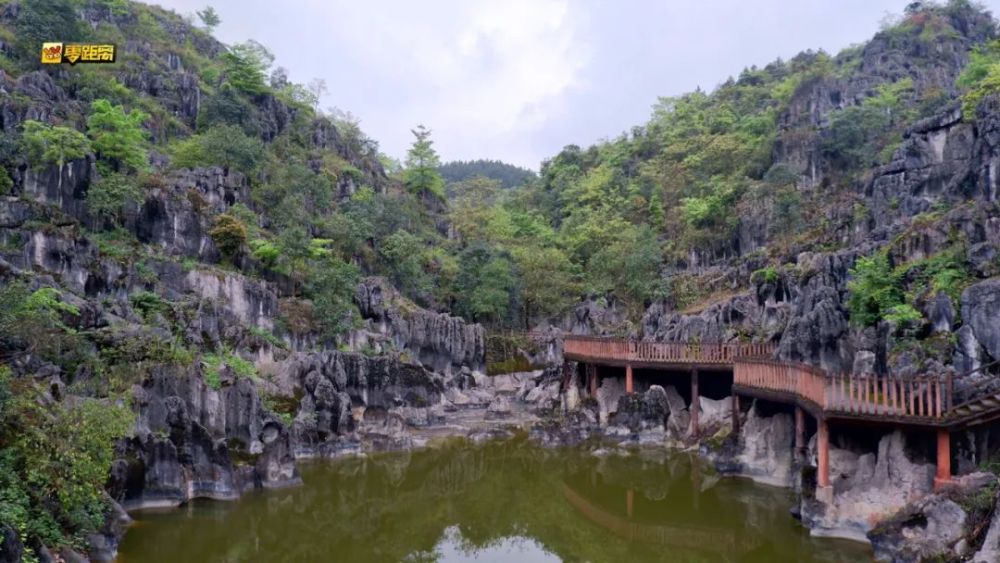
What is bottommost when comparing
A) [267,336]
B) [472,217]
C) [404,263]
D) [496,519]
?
[496,519]

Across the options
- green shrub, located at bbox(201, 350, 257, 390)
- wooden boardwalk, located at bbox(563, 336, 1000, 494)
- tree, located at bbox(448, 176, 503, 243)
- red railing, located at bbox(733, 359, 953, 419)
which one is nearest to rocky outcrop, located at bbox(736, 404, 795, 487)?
wooden boardwalk, located at bbox(563, 336, 1000, 494)

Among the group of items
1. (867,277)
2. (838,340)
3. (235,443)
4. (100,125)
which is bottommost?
(235,443)

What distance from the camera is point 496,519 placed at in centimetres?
1683

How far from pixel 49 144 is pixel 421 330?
1645 cm

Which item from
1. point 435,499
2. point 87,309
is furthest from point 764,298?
point 87,309

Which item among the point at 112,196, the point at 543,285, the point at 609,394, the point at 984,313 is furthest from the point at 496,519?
the point at 543,285

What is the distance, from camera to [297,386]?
2228 cm

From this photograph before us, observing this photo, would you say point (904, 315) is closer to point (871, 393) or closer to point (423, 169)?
point (871, 393)

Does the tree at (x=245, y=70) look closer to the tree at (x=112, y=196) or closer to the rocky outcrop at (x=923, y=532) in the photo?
the tree at (x=112, y=196)

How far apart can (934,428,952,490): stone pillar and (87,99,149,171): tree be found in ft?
97.2

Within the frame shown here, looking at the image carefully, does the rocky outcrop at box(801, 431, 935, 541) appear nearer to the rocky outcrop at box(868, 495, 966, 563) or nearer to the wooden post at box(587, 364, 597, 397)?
the rocky outcrop at box(868, 495, 966, 563)

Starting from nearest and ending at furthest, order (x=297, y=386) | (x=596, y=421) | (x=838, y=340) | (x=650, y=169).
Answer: (x=838, y=340) → (x=297, y=386) → (x=596, y=421) → (x=650, y=169)

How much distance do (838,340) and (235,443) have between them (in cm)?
1595

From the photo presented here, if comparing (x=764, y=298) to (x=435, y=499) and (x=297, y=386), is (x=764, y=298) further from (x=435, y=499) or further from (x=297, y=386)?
(x=297, y=386)
